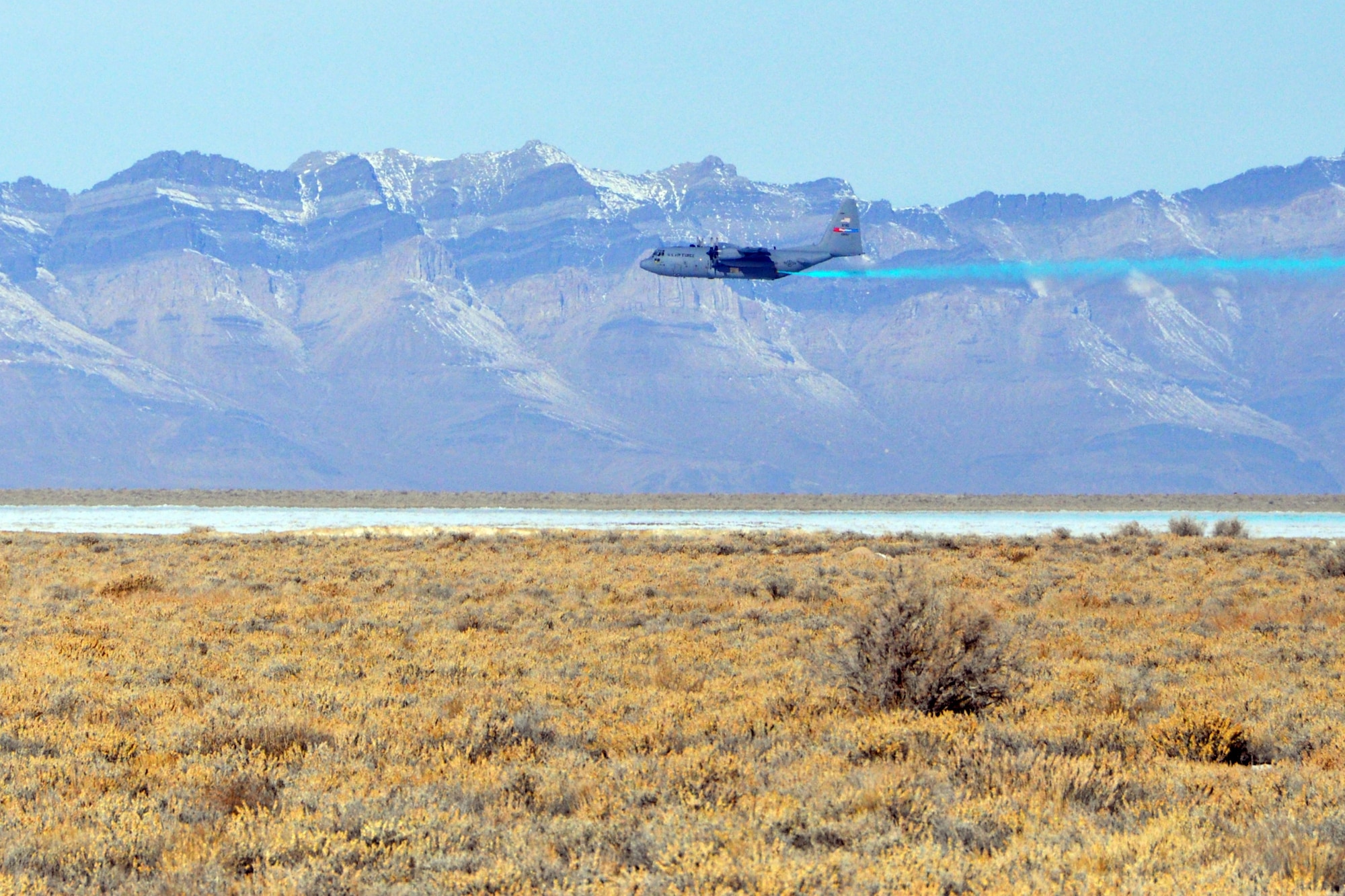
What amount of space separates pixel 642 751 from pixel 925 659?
153 inches

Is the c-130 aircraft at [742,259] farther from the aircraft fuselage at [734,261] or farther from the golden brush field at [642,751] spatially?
the golden brush field at [642,751]

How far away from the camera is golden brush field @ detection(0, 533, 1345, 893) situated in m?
8.38

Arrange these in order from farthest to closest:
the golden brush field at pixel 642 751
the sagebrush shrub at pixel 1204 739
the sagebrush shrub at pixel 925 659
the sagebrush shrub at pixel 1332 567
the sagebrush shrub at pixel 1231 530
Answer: the sagebrush shrub at pixel 1231 530 < the sagebrush shrub at pixel 1332 567 < the sagebrush shrub at pixel 925 659 < the sagebrush shrub at pixel 1204 739 < the golden brush field at pixel 642 751

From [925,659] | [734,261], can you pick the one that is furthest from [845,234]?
[925,659]

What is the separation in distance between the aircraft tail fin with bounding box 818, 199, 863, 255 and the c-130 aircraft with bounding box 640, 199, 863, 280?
5 centimetres

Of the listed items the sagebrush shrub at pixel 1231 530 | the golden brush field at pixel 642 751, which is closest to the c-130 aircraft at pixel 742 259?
the sagebrush shrub at pixel 1231 530

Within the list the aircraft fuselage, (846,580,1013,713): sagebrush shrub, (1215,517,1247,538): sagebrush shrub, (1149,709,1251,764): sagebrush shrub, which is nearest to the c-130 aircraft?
the aircraft fuselage

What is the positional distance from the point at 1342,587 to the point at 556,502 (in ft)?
270

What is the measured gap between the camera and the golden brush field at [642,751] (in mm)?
8375

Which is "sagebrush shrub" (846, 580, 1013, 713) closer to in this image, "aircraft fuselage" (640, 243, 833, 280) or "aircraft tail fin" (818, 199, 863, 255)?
"aircraft fuselage" (640, 243, 833, 280)

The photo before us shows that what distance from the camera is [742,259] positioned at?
226ft

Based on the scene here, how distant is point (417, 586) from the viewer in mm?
26828

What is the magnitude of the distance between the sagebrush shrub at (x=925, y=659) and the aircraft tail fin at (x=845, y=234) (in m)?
59.6

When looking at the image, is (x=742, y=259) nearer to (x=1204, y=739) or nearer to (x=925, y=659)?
(x=925, y=659)
